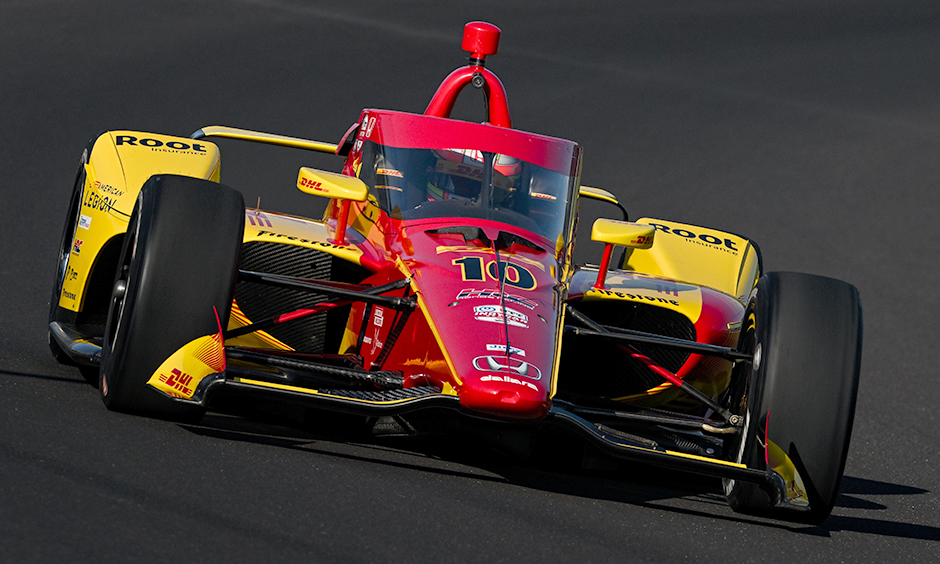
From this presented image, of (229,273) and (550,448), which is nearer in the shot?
(229,273)

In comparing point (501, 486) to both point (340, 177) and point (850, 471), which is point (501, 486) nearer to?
point (340, 177)

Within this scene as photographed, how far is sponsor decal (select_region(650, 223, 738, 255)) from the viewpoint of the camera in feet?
26.7

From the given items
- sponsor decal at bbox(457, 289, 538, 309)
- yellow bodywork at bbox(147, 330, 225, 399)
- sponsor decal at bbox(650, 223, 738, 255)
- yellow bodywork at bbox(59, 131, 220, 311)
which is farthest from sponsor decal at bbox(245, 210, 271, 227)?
sponsor decal at bbox(650, 223, 738, 255)

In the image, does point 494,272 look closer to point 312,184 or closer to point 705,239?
point 312,184

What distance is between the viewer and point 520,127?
1529 centimetres

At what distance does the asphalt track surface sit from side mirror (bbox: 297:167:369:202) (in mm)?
1037

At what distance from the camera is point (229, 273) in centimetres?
520

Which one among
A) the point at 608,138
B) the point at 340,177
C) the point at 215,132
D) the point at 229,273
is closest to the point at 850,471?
the point at 340,177

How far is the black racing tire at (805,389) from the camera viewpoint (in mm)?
5152

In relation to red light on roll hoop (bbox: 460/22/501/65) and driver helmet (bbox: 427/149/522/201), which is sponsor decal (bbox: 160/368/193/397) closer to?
driver helmet (bbox: 427/149/522/201)

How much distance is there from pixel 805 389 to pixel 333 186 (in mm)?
2188

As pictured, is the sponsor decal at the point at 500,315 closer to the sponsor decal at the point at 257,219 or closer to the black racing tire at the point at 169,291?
the black racing tire at the point at 169,291

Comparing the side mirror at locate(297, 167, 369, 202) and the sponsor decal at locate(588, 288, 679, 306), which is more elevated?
the side mirror at locate(297, 167, 369, 202)

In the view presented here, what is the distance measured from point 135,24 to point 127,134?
10.9 m
